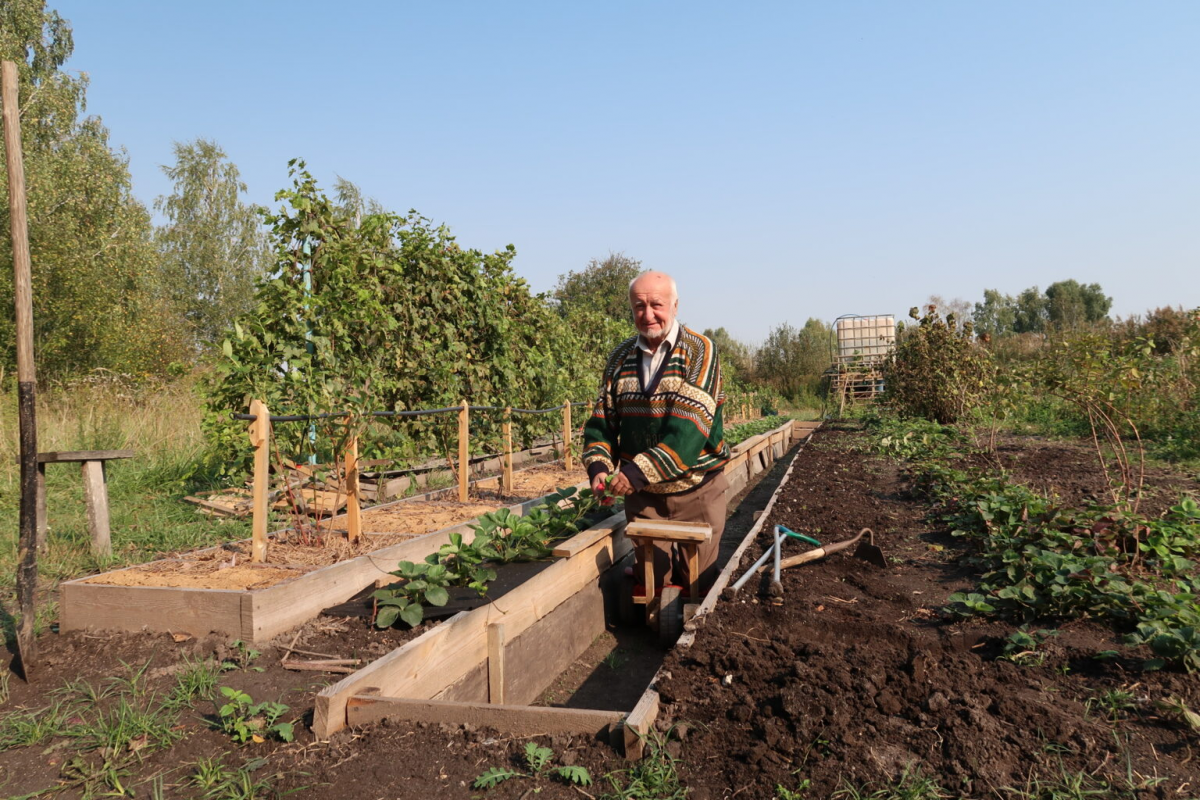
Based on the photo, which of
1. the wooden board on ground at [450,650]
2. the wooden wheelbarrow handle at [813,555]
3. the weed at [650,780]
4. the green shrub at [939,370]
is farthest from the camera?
the green shrub at [939,370]

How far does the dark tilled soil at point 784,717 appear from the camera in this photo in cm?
228

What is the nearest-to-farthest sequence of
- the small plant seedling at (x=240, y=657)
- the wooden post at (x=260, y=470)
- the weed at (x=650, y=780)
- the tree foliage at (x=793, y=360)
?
the weed at (x=650, y=780), the small plant seedling at (x=240, y=657), the wooden post at (x=260, y=470), the tree foliage at (x=793, y=360)

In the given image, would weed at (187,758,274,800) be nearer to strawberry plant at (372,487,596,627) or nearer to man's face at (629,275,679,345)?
strawberry plant at (372,487,596,627)

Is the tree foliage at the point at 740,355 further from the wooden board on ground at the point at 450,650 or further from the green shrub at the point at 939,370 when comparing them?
the wooden board on ground at the point at 450,650

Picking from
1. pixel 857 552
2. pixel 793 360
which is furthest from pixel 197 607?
pixel 793 360

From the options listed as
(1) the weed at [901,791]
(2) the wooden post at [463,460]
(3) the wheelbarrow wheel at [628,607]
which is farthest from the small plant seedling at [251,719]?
(2) the wooden post at [463,460]

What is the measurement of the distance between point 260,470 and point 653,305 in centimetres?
242

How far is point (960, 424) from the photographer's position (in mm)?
14672

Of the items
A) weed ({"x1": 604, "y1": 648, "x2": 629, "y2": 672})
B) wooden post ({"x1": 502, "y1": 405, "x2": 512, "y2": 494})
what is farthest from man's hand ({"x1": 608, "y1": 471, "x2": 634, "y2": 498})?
wooden post ({"x1": 502, "y1": 405, "x2": 512, "y2": 494})

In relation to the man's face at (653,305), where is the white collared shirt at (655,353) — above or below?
below

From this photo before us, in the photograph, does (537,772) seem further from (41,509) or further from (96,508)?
(96,508)

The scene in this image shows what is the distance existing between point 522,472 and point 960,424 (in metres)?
9.05

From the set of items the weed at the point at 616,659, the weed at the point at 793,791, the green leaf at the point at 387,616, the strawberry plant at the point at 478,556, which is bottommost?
the weed at the point at 616,659

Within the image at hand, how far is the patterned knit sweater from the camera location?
4.20 meters
